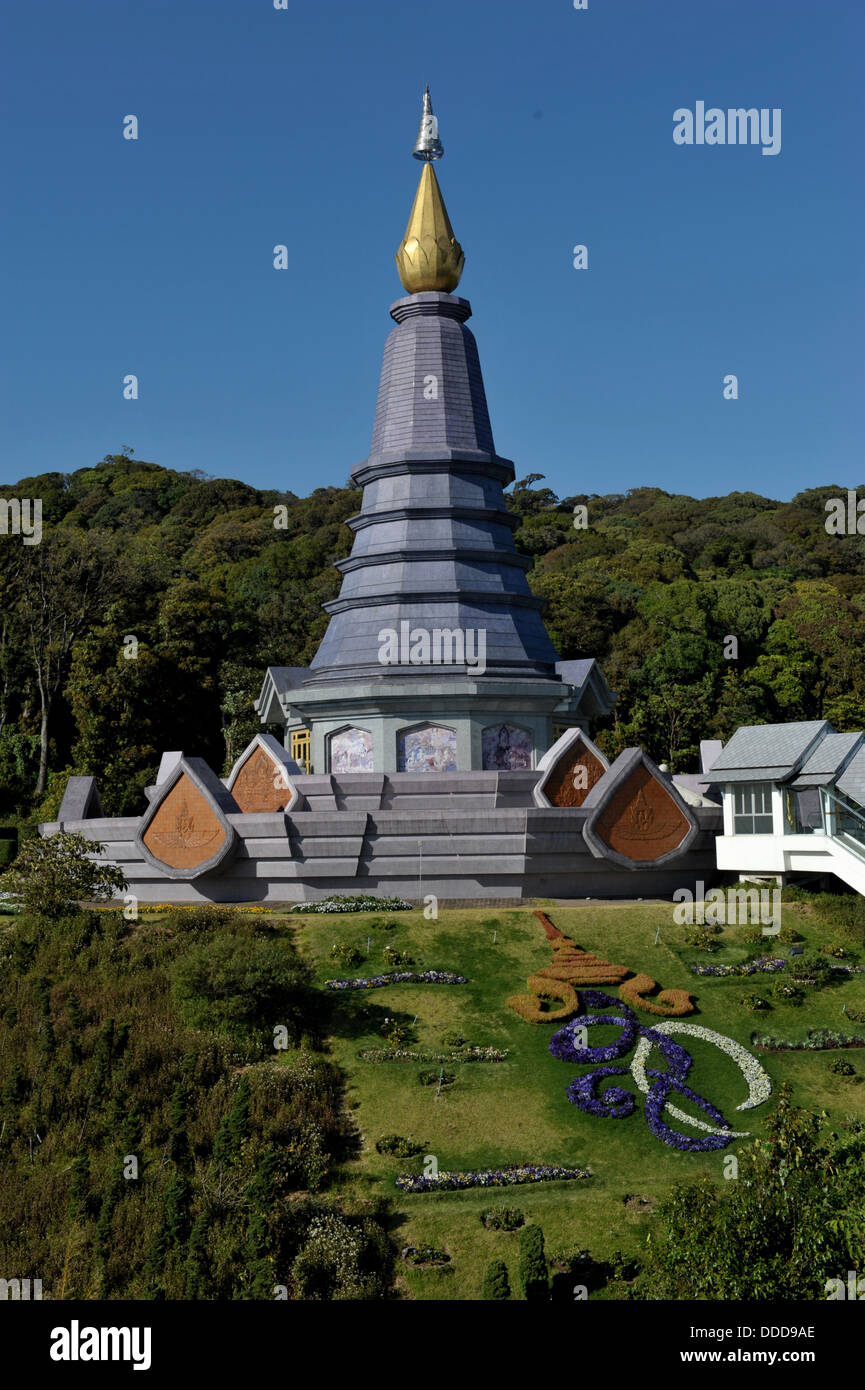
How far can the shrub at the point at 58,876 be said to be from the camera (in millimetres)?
22984

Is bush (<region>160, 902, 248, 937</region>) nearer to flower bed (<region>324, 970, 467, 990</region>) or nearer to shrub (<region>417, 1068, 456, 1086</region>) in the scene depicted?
flower bed (<region>324, 970, 467, 990</region>)

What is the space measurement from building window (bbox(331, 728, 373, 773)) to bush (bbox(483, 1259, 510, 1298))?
18.3 metres

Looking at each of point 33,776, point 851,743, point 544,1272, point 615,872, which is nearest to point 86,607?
point 33,776

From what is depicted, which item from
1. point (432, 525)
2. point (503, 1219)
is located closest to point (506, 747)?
point (432, 525)

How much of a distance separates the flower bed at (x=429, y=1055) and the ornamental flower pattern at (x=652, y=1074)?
1.00m

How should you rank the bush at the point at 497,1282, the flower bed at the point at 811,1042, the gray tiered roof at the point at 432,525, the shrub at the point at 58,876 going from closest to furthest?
the bush at the point at 497,1282 → the flower bed at the point at 811,1042 → the shrub at the point at 58,876 → the gray tiered roof at the point at 432,525

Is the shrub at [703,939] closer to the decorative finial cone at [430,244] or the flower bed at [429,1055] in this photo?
the flower bed at [429,1055]

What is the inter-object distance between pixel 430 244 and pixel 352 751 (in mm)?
15544

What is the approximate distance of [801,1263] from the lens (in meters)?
12.7

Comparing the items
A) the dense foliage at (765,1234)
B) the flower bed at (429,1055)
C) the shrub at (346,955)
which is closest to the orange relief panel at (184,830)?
the shrub at (346,955)

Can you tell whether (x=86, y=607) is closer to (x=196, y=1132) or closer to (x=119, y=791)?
(x=119, y=791)

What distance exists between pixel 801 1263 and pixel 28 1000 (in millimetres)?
13054

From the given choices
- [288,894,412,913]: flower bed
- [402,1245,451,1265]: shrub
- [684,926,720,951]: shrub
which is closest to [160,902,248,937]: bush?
[288,894,412,913]: flower bed

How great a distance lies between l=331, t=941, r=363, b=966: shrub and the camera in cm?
2184
